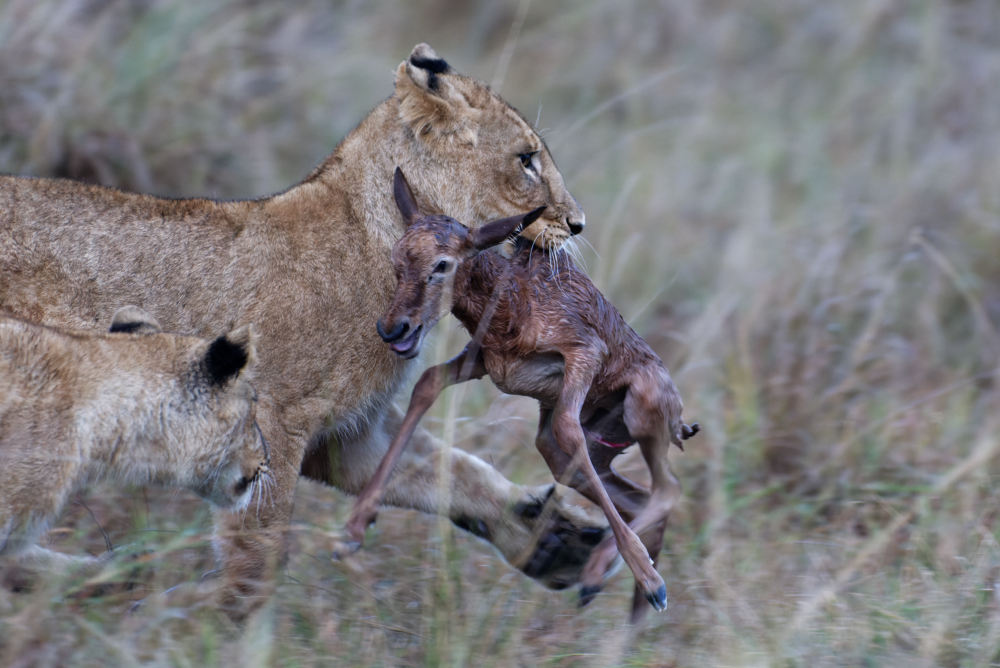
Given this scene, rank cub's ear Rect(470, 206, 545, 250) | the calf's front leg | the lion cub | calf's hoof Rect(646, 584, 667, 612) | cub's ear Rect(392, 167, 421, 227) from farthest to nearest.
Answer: cub's ear Rect(392, 167, 421, 227) → cub's ear Rect(470, 206, 545, 250) → the calf's front leg → calf's hoof Rect(646, 584, 667, 612) → the lion cub

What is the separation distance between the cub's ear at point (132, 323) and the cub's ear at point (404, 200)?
→ 0.90 metres

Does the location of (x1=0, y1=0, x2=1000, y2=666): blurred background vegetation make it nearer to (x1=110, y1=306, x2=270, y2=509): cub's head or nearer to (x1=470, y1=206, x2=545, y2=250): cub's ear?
(x1=110, y1=306, x2=270, y2=509): cub's head

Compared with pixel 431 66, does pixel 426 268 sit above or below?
below

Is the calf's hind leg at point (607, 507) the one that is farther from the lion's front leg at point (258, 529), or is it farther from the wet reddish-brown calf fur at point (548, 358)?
the lion's front leg at point (258, 529)

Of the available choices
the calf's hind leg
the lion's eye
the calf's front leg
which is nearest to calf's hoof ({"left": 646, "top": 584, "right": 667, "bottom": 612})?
the calf's hind leg

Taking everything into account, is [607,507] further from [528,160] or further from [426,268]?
[528,160]

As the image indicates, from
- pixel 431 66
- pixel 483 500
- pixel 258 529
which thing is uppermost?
pixel 431 66

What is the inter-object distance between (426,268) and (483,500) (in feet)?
4.54

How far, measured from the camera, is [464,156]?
4973 mm

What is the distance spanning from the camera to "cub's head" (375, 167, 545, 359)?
399 cm

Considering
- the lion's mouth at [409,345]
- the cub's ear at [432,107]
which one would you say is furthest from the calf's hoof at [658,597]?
the cub's ear at [432,107]

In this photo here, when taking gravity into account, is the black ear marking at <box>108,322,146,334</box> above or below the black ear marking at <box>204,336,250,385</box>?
below

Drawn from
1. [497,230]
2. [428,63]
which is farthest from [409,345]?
[428,63]

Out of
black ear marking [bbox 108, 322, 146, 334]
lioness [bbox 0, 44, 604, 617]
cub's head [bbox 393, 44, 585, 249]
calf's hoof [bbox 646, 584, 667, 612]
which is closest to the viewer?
calf's hoof [bbox 646, 584, 667, 612]
